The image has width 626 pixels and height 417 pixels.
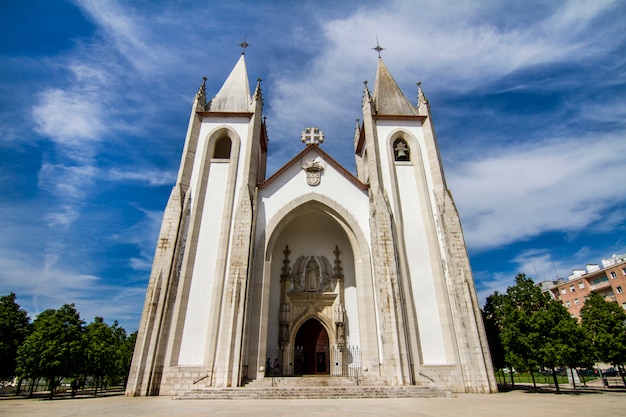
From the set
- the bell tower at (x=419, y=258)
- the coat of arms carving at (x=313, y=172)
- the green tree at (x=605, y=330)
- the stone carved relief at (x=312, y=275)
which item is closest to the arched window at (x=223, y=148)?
the coat of arms carving at (x=313, y=172)

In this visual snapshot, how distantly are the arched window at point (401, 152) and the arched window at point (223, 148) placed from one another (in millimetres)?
10210

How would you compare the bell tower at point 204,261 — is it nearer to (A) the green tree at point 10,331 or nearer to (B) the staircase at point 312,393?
(B) the staircase at point 312,393

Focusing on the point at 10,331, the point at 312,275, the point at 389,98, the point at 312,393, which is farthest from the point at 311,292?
the point at 10,331

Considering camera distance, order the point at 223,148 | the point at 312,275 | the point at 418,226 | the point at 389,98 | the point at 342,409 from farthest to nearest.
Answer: the point at 389,98, the point at 223,148, the point at 312,275, the point at 418,226, the point at 342,409

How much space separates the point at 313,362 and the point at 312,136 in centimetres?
1343

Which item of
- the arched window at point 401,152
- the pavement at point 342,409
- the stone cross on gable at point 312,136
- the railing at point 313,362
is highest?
the stone cross on gable at point 312,136

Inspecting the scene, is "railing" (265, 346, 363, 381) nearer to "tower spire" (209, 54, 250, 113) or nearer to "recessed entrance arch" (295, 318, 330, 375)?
"recessed entrance arch" (295, 318, 330, 375)

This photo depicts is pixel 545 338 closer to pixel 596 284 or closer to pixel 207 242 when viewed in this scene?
pixel 207 242

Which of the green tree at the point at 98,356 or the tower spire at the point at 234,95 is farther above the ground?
the tower spire at the point at 234,95

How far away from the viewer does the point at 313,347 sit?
17.8 metres

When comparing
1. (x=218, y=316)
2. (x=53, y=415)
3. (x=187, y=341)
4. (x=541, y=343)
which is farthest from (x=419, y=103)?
(x=53, y=415)

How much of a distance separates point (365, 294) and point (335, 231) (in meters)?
5.13

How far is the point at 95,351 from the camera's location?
1848 cm

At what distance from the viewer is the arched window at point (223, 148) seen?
19.4 m
